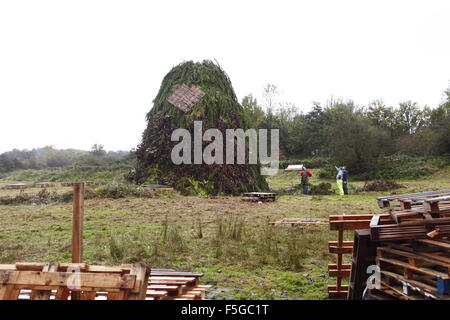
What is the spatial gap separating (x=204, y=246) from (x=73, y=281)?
14.9 feet

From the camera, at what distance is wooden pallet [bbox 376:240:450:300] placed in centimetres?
322

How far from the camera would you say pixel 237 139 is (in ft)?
64.6

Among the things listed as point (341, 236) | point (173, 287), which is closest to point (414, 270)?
point (341, 236)

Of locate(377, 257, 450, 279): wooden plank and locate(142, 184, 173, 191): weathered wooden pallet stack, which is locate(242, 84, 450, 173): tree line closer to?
locate(142, 184, 173, 191): weathered wooden pallet stack

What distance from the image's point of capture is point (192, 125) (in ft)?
62.6

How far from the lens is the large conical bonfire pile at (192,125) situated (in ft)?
61.1

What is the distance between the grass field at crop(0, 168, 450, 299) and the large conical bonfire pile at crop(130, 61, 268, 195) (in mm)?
6392

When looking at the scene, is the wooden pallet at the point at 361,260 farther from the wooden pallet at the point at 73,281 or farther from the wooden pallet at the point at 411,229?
the wooden pallet at the point at 73,281

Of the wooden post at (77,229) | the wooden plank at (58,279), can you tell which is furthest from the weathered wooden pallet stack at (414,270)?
the wooden post at (77,229)

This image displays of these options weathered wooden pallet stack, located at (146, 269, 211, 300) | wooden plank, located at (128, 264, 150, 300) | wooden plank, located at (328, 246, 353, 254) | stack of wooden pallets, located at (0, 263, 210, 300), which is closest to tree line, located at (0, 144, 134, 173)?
wooden plank, located at (328, 246, 353, 254)

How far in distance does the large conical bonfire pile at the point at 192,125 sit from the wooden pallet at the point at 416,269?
14319 mm
